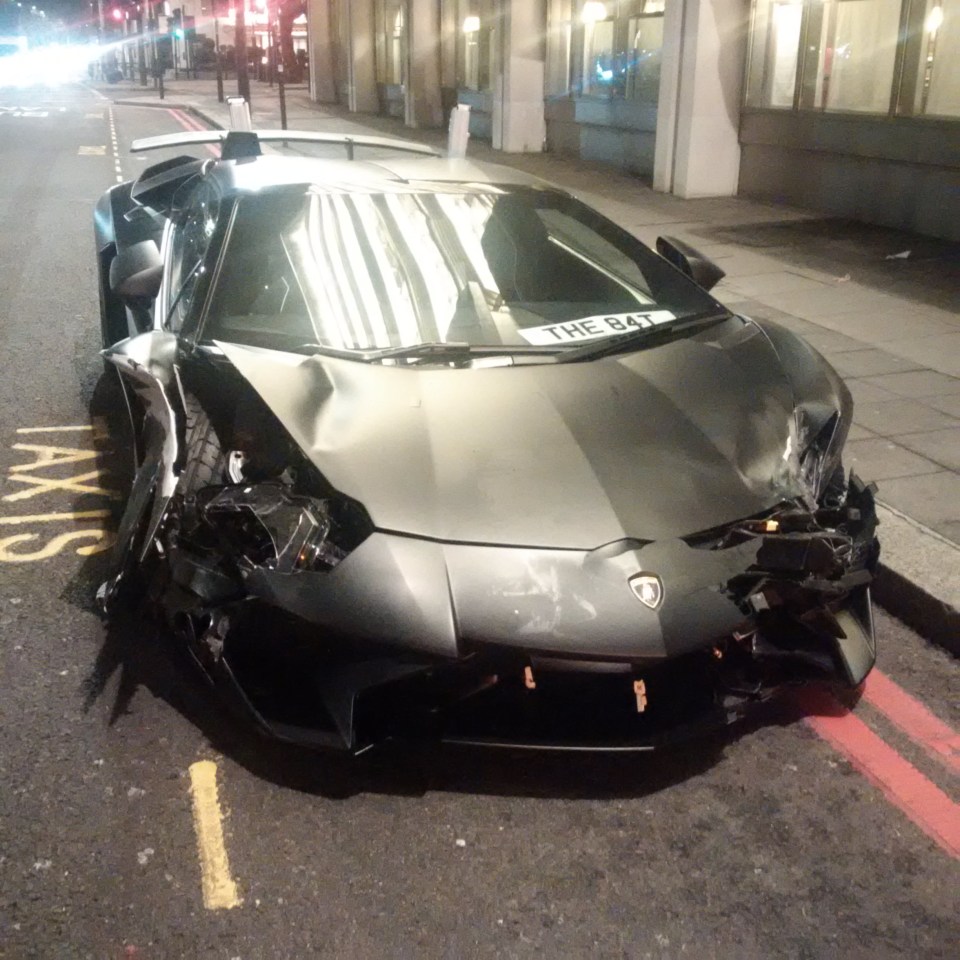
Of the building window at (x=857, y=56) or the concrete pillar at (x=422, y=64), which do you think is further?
the concrete pillar at (x=422, y=64)

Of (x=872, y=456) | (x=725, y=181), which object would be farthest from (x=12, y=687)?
(x=725, y=181)

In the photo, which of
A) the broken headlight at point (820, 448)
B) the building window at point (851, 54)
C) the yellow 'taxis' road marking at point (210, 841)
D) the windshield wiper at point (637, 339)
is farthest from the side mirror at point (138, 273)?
the building window at point (851, 54)

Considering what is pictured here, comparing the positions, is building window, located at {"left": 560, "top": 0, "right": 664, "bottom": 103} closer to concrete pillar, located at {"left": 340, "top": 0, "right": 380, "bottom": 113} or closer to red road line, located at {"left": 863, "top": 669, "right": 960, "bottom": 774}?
concrete pillar, located at {"left": 340, "top": 0, "right": 380, "bottom": 113}

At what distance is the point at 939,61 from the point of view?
457 inches

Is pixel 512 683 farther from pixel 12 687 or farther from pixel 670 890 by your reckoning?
pixel 12 687

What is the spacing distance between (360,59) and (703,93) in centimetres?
2047

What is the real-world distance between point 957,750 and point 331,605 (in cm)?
196

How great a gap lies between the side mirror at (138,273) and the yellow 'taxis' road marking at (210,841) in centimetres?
203

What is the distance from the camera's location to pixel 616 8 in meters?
18.5

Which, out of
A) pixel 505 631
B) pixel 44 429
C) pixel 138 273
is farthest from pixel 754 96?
pixel 505 631

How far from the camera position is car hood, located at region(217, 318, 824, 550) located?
2.91 metres

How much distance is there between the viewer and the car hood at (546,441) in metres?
2.91

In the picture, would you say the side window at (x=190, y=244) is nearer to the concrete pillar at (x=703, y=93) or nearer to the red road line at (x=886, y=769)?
the red road line at (x=886, y=769)

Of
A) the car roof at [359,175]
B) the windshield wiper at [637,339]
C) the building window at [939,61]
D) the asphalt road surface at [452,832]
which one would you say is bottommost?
the asphalt road surface at [452,832]
